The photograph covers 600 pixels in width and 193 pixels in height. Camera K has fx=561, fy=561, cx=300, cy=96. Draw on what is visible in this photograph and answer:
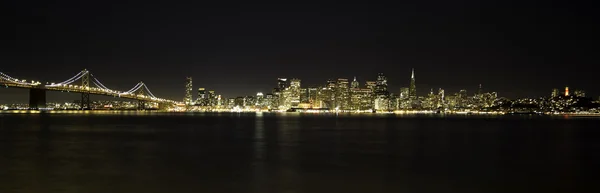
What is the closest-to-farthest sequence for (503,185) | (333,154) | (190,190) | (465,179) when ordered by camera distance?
(190,190) → (503,185) → (465,179) → (333,154)

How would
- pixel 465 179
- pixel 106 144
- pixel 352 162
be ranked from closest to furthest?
pixel 465 179 < pixel 352 162 < pixel 106 144

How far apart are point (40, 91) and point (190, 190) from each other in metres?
82.3

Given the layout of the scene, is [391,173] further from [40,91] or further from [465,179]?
[40,91]

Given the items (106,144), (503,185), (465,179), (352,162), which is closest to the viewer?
(503,185)

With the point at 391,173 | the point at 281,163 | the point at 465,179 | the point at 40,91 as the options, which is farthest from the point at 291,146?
the point at 40,91

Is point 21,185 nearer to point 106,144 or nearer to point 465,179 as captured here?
point 465,179

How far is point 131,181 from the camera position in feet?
51.9

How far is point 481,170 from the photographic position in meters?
19.0

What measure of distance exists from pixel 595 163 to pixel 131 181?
17.4 m

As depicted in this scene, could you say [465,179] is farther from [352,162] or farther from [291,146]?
[291,146]

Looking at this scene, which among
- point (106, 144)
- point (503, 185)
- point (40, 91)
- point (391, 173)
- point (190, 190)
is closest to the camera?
point (190, 190)

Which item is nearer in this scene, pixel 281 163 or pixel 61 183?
pixel 61 183

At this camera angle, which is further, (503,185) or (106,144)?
(106,144)

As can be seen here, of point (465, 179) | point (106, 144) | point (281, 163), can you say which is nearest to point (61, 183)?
point (281, 163)
